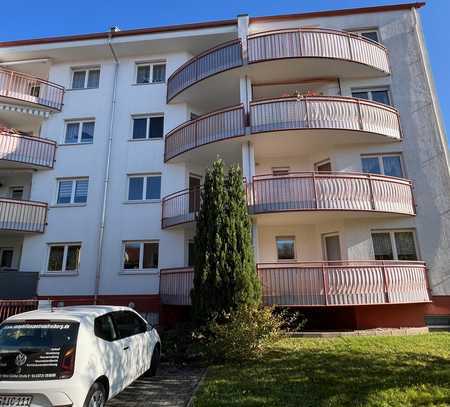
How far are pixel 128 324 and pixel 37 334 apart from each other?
2.13 meters

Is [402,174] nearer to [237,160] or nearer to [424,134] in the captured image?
[424,134]

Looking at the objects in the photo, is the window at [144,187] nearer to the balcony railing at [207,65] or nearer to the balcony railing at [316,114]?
the balcony railing at [207,65]

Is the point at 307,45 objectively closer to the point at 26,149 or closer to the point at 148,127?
the point at 148,127

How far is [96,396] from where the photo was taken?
5227 millimetres

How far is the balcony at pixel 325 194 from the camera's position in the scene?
12.0m

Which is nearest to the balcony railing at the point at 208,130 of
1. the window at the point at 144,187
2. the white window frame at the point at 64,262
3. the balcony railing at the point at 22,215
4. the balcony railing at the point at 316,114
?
the balcony railing at the point at 316,114

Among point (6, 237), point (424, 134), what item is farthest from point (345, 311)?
point (6, 237)

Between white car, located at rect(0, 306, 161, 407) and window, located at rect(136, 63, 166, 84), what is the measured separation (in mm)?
14749

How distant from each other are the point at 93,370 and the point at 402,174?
13608 millimetres

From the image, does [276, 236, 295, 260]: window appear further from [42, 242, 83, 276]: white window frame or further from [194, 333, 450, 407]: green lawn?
[42, 242, 83, 276]: white window frame

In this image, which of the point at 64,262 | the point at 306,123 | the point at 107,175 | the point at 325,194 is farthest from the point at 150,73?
the point at 325,194

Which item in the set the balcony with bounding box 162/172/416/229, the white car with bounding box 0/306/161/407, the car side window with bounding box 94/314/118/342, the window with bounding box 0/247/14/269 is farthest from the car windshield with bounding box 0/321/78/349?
the window with bounding box 0/247/14/269

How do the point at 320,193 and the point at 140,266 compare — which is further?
Answer: the point at 140,266

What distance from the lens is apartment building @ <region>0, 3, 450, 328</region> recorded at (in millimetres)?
12203
